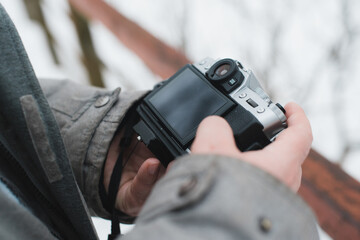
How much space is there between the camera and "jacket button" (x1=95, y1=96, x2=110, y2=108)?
73 centimetres

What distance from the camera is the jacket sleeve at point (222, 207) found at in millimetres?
301

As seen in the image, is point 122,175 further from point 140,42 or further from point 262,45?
point 262,45

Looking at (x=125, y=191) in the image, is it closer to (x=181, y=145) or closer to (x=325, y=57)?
(x=181, y=145)

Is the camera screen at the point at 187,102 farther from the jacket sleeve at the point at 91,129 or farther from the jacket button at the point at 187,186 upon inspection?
the jacket button at the point at 187,186

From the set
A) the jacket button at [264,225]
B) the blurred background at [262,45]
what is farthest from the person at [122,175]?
the blurred background at [262,45]

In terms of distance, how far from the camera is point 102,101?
28.9 inches

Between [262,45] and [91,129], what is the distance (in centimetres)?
166

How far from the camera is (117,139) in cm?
74

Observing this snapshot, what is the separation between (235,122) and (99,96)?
36 centimetres

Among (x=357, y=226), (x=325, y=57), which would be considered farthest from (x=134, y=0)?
(x=357, y=226)

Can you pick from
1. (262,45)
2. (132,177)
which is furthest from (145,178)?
(262,45)

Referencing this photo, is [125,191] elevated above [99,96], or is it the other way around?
[99,96]

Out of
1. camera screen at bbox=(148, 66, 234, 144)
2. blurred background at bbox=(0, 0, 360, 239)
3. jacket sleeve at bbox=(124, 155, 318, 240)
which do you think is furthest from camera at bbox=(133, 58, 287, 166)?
blurred background at bbox=(0, 0, 360, 239)

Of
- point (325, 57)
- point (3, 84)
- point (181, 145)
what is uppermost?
point (3, 84)
